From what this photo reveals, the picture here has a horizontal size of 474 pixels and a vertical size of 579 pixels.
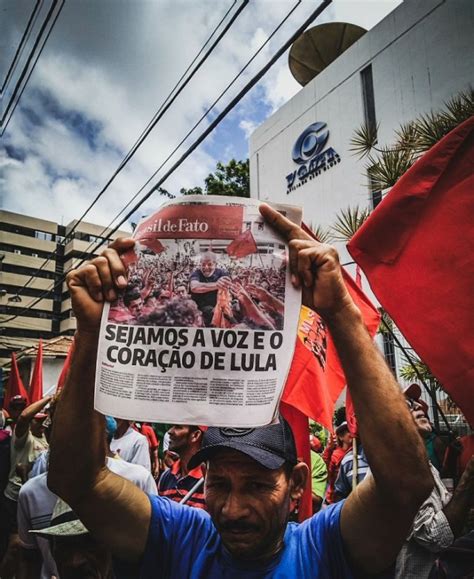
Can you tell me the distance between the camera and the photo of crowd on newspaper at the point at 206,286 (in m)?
1.20

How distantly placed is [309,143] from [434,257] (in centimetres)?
1467

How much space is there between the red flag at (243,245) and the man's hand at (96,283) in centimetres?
28

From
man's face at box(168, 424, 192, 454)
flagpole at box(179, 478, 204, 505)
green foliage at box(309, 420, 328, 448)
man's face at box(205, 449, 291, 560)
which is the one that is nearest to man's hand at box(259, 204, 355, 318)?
man's face at box(205, 449, 291, 560)

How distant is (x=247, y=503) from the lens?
1.43 meters

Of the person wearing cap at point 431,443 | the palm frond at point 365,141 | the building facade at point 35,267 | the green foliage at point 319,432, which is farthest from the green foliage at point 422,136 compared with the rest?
the building facade at point 35,267

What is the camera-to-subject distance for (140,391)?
1.16 meters

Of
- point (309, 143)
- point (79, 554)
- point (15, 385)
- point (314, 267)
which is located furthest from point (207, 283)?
point (309, 143)

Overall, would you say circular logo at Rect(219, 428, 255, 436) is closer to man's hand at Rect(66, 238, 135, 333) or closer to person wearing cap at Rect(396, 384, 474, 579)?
man's hand at Rect(66, 238, 135, 333)

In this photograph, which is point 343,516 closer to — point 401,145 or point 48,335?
point 401,145

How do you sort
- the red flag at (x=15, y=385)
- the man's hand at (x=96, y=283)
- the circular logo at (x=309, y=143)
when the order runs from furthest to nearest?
the circular logo at (x=309, y=143)
the red flag at (x=15, y=385)
the man's hand at (x=96, y=283)

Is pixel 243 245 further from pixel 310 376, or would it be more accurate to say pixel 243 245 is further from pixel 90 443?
pixel 310 376

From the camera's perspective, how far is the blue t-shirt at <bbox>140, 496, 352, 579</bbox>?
1368 mm

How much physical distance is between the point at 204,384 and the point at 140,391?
164 mm

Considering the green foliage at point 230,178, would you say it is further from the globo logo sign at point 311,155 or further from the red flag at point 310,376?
the red flag at point 310,376
